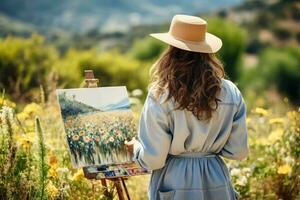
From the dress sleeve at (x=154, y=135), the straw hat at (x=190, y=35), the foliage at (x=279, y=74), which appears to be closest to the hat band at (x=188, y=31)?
the straw hat at (x=190, y=35)

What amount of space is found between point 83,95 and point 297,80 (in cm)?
3284

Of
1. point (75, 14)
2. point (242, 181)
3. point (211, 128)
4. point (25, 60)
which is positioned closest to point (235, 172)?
point (242, 181)

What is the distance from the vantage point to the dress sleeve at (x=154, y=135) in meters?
3.01

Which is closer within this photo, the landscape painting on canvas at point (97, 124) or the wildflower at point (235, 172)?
the landscape painting on canvas at point (97, 124)

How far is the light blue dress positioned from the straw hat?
20 centimetres

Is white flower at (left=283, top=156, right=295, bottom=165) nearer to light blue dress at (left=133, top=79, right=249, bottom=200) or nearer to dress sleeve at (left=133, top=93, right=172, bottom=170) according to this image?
light blue dress at (left=133, top=79, right=249, bottom=200)

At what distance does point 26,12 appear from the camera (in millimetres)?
151375

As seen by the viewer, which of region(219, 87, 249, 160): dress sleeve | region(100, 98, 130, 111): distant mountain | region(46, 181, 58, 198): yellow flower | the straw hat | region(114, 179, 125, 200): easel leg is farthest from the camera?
region(100, 98, 130, 111): distant mountain

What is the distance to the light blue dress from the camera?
3.04m

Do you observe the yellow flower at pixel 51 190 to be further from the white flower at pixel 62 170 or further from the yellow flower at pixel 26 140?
the yellow flower at pixel 26 140

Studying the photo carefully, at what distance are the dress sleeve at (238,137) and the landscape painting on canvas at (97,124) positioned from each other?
628 mm

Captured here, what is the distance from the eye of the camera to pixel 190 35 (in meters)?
3.16

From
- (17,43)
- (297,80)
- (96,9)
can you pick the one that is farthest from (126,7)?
(17,43)

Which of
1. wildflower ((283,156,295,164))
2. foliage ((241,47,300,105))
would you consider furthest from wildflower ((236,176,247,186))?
foliage ((241,47,300,105))
